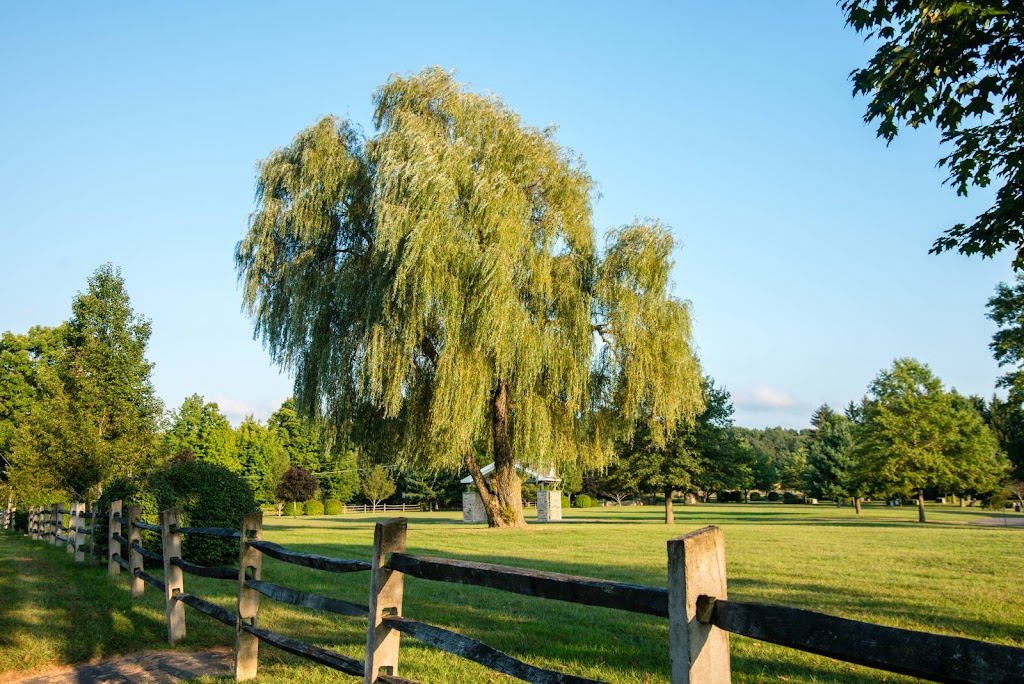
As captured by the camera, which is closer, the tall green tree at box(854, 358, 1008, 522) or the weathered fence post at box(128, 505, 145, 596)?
the weathered fence post at box(128, 505, 145, 596)

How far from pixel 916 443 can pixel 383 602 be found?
38487 millimetres

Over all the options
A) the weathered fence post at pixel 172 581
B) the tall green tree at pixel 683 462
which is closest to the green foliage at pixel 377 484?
the tall green tree at pixel 683 462

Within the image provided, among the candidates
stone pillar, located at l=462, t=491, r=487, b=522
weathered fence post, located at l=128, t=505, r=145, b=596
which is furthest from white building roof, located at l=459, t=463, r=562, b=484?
weathered fence post, located at l=128, t=505, r=145, b=596

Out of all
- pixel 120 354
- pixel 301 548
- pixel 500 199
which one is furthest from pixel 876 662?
pixel 120 354

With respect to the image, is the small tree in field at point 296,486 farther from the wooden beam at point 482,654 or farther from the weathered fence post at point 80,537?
the wooden beam at point 482,654

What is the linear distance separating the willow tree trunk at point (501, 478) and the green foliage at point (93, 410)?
35.1 feet

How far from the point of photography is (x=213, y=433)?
7481 centimetres

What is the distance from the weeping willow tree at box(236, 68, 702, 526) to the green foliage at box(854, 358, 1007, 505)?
17.5 m

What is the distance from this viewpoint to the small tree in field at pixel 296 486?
210ft

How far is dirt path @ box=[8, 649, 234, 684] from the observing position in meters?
6.21

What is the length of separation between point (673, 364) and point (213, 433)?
63270 mm

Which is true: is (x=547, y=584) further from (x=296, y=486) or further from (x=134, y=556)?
(x=296, y=486)

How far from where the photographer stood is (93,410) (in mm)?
22938

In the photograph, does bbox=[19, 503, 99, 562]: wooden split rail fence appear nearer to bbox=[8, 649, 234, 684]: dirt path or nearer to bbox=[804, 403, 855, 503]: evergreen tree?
bbox=[8, 649, 234, 684]: dirt path
